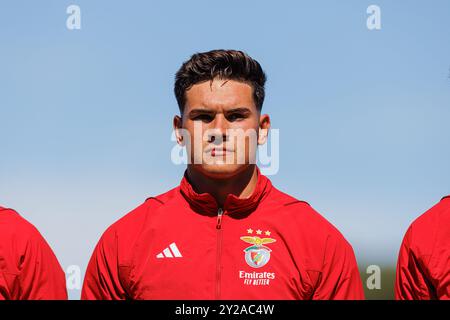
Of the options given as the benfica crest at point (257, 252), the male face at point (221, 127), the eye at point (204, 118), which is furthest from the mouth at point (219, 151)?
the benfica crest at point (257, 252)

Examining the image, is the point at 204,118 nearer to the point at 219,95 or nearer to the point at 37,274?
the point at 219,95

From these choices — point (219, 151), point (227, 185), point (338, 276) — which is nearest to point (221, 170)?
point (219, 151)

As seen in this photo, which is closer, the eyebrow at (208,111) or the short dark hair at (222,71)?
the eyebrow at (208,111)

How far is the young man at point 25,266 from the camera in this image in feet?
18.7

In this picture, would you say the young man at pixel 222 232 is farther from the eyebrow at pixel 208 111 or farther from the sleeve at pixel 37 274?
the sleeve at pixel 37 274

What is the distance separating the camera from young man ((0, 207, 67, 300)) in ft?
18.7

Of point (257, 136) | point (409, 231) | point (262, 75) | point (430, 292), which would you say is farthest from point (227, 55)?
point (430, 292)

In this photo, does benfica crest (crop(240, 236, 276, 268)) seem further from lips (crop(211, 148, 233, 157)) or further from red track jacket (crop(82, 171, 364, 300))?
lips (crop(211, 148, 233, 157))

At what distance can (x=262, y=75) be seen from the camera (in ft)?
20.2

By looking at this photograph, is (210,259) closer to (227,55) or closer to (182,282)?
(182,282)

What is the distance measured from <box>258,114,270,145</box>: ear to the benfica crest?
0.83 meters

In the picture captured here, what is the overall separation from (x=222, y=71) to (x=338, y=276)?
1932mm

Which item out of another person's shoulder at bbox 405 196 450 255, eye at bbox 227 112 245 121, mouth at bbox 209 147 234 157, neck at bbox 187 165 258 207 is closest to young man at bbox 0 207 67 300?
neck at bbox 187 165 258 207

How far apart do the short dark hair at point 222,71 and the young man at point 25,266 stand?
1640mm
